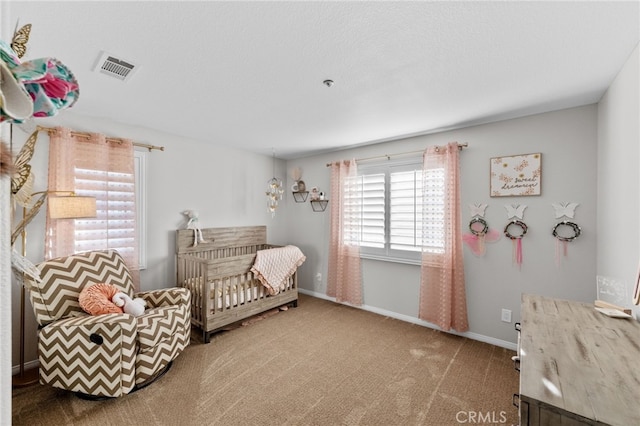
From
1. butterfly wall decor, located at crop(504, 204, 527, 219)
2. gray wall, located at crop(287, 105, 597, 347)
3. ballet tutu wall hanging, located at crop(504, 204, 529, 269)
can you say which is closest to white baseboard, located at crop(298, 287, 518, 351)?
gray wall, located at crop(287, 105, 597, 347)

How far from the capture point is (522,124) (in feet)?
8.64

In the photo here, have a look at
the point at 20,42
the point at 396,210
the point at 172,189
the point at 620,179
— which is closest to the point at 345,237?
the point at 396,210

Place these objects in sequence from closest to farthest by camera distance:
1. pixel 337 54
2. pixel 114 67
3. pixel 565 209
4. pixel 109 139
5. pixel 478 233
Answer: pixel 337 54
pixel 114 67
pixel 565 209
pixel 109 139
pixel 478 233

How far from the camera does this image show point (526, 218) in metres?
2.61

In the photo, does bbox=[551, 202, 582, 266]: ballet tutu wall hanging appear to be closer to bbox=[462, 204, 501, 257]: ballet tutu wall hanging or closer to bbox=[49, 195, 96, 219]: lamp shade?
bbox=[462, 204, 501, 257]: ballet tutu wall hanging

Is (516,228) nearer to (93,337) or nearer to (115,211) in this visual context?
(93,337)

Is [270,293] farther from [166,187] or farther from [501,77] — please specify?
[501,77]

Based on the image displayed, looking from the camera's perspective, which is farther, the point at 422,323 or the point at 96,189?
the point at 422,323

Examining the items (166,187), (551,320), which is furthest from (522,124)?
(166,187)

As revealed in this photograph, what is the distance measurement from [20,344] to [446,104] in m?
4.10

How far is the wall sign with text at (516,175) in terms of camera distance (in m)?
2.55

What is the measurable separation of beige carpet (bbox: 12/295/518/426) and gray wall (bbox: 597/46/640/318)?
1.16 meters

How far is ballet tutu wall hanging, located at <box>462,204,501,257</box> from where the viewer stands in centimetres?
281

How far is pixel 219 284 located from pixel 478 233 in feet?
Result: 9.25
